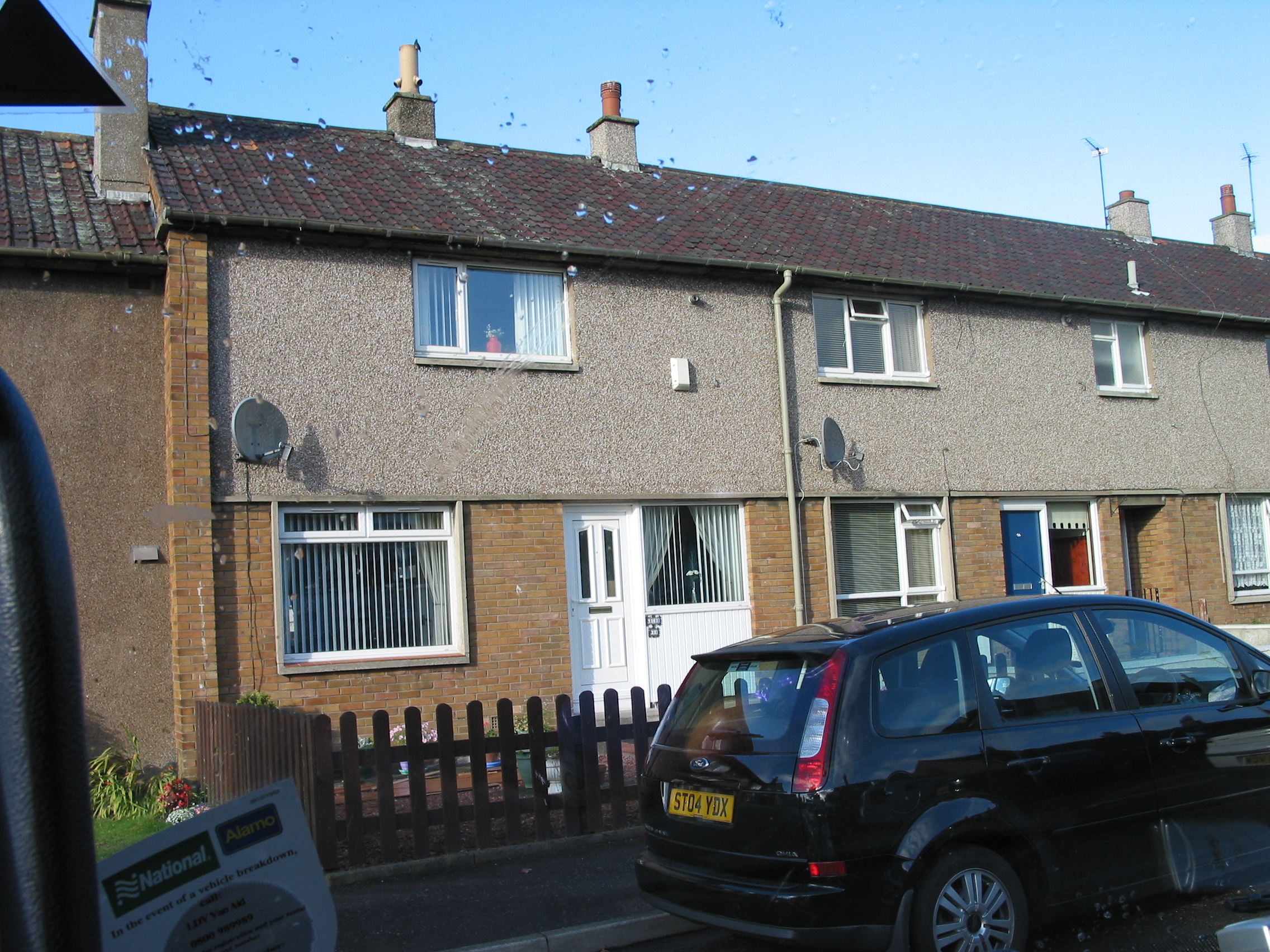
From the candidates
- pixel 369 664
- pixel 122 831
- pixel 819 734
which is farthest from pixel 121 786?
pixel 819 734

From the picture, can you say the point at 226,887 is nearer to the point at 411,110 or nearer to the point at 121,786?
the point at 121,786

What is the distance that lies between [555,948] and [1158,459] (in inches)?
503

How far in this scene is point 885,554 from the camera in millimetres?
12945

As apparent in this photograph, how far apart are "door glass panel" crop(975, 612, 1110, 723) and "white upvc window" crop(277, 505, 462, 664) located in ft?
21.4

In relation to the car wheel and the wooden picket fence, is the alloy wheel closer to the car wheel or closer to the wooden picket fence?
the car wheel

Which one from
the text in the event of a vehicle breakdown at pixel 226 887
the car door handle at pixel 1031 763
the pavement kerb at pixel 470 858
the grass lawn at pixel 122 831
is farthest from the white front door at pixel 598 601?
the text in the event of a vehicle breakdown at pixel 226 887

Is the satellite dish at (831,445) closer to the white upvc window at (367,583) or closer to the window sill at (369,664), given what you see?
the white upvc window at (367,583)

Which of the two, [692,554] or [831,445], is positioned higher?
[831,445]

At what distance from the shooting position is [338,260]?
10.4m

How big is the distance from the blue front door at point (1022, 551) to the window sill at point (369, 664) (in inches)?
283

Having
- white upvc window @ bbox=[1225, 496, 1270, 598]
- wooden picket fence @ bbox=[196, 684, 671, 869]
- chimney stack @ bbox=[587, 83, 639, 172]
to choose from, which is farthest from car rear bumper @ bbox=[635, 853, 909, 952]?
white upvc window @ bbox=[1225, 496, 1270, 598]

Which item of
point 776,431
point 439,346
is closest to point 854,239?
point 776,431

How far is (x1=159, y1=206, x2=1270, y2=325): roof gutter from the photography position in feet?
32.4

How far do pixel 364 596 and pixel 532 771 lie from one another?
3705mm
